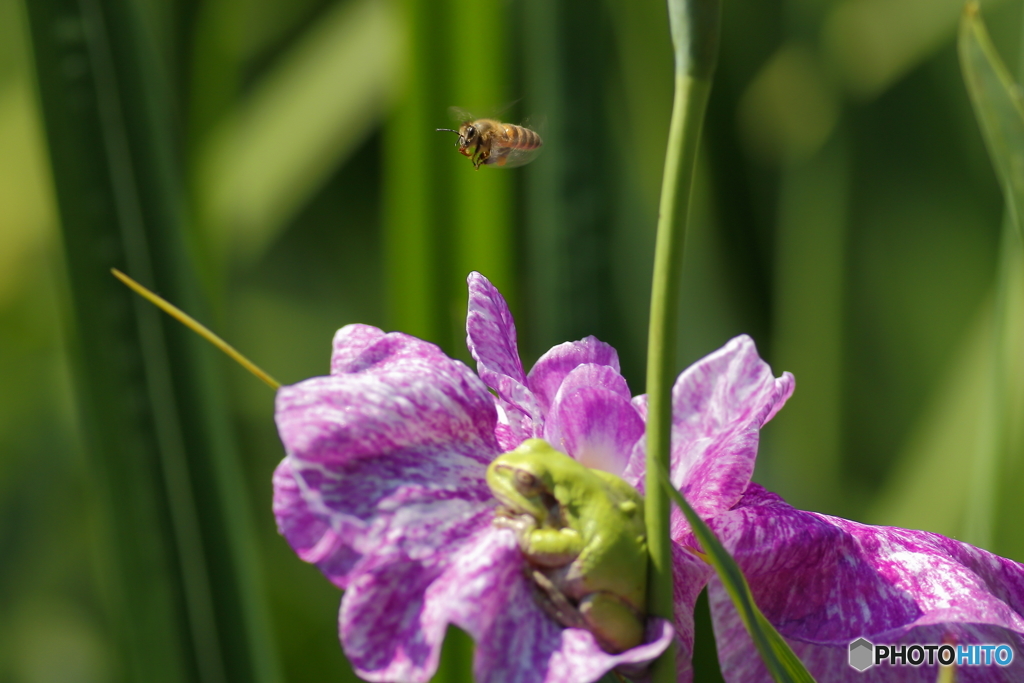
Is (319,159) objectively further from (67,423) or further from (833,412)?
(833,412)

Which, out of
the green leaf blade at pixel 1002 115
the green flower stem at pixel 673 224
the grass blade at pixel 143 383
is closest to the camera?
the green flower stem at pixel 673 224

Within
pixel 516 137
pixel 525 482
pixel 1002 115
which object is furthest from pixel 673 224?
pixel 516 137

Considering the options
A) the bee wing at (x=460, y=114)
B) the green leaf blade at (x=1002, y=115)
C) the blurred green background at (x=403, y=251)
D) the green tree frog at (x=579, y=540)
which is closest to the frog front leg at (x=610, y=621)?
the green tree frog at (x=579, y=540)

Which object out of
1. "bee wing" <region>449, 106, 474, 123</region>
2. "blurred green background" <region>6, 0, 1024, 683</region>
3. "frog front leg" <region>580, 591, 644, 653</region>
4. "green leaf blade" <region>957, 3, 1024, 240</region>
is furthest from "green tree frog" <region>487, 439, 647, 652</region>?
"bee wing" <region>449, 106, 474, 123</region>

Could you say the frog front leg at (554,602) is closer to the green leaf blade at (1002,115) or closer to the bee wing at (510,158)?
the green leaf blade at (1002,115)

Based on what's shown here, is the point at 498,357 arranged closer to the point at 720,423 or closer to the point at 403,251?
the point at 720,423

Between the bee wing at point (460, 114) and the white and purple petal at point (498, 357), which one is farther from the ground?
the bee wing at point (460, 114)
